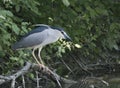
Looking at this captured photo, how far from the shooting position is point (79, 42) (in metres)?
8.67

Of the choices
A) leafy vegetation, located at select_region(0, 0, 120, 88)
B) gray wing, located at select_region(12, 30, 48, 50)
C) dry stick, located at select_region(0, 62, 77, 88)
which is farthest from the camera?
leafy vegetation, located at select_region(0, 0, 120, 88)

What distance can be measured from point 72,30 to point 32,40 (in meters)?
2.20

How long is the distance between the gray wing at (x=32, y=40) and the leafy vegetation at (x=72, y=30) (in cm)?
20

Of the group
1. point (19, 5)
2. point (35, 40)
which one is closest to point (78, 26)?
point (19, 5)

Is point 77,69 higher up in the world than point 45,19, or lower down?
lower down

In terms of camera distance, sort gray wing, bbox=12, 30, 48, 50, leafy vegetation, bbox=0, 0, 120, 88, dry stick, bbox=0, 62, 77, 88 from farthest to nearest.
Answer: leafy vegetation, bbox=0, 0, 120, 88
gray wing, bbox=12, 30, 48, 50
dry stick, bbox=0, 62, 77, 88

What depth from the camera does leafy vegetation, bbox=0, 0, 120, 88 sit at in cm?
692

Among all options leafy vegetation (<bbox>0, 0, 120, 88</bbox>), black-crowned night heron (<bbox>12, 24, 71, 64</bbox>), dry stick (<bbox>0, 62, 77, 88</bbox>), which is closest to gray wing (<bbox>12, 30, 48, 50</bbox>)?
black-crowned night heron (<bbox>12, 24, 71, 64</bbox>)

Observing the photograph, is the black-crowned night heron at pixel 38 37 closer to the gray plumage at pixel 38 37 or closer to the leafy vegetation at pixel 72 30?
the gray plumage at pixel 38 37

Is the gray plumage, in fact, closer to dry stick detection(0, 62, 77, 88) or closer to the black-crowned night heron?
the black-crowned night heron

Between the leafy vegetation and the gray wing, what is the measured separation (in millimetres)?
196

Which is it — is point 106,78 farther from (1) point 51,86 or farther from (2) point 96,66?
(1) point 51,86

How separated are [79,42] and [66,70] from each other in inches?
24.0

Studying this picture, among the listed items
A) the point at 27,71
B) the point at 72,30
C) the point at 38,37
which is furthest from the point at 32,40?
the point at 72,30
